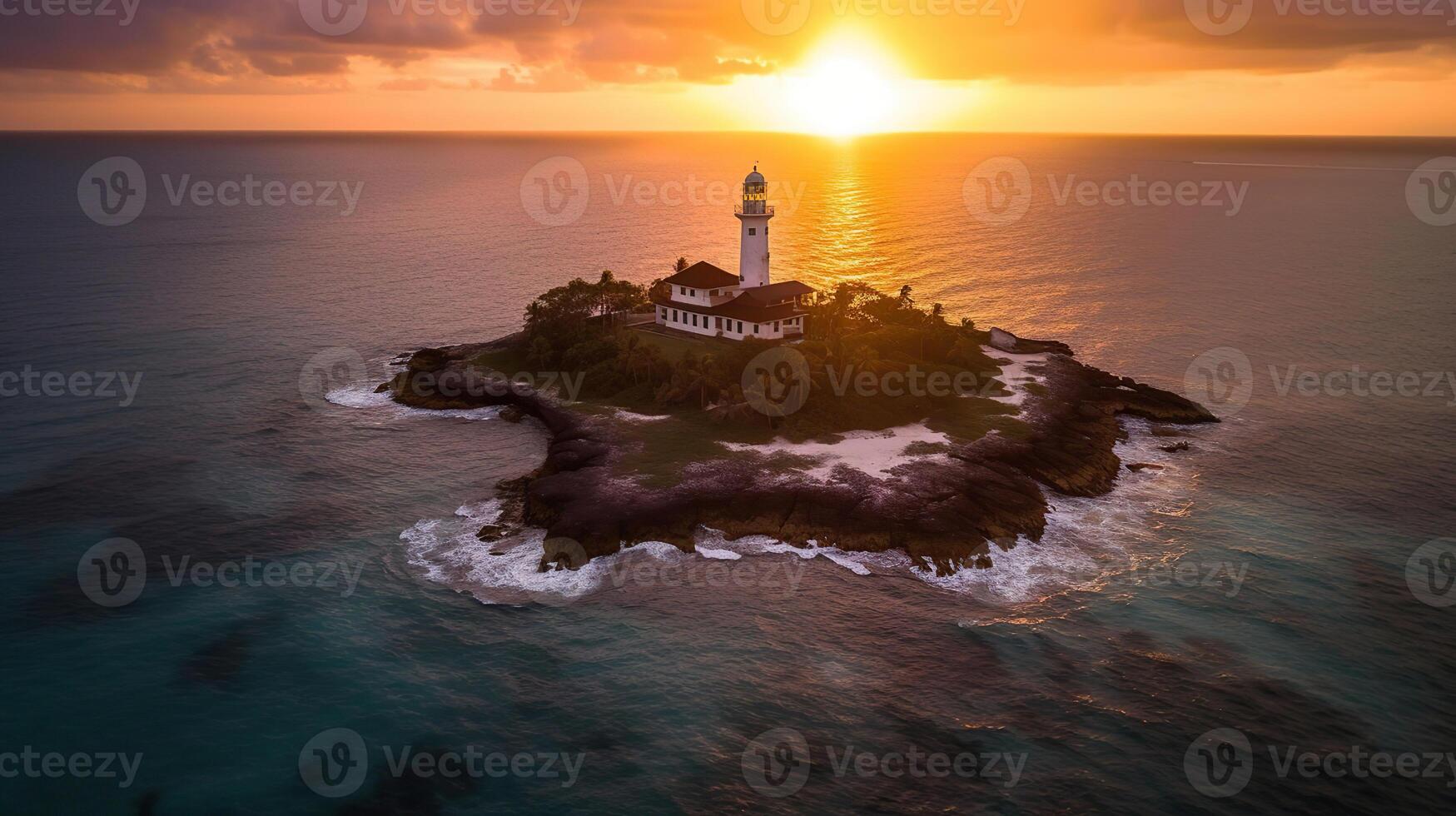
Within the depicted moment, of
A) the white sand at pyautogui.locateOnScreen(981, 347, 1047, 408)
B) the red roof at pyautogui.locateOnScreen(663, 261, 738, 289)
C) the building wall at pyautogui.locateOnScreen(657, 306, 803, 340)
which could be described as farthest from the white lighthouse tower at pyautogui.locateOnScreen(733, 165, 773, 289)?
the white sand at pyautogui.locateOnScreen(981, 347, 1047, 408)

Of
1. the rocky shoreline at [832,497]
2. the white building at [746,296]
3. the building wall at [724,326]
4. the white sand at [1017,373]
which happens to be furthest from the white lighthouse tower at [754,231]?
the rocky shoreline at [832,497]

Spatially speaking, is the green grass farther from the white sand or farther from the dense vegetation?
the white sand

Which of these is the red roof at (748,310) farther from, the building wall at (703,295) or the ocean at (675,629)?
the ocean at (675,629)

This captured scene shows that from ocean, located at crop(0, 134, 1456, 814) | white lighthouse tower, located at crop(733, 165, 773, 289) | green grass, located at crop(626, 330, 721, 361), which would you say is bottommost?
ocean, located at crop(0, 134, 1456, 814)

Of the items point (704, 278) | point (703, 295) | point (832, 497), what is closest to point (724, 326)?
point (703, 295)

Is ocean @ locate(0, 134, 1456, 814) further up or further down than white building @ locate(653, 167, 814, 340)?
further down

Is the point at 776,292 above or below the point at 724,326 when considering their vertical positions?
above

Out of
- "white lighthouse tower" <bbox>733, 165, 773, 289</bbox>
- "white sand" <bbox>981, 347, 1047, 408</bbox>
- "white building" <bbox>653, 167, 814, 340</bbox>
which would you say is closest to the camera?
"white sand" <bbox>981, 347, 1047, 408</bbox>

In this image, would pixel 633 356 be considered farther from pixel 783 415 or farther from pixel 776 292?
pixel 776 292
